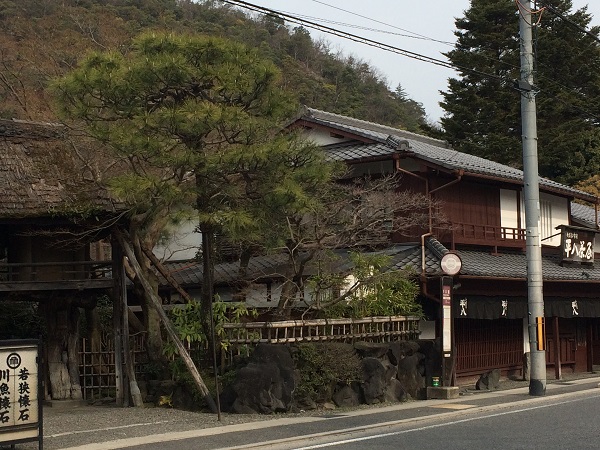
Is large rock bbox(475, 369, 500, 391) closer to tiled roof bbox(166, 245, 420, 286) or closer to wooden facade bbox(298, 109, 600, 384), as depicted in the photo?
wooden facade bbox(298, 109, 600, 384)

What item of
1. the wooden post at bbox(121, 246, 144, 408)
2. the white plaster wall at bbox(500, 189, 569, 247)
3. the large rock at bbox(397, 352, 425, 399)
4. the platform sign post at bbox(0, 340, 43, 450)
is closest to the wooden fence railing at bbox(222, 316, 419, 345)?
the large rock at bbox(397, 352, 425, 399)

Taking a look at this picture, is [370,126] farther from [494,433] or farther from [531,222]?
[494,433]

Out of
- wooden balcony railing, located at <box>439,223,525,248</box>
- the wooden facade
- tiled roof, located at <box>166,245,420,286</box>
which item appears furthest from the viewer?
wooden balcony railing, located at <box>439,223,525,248</box>

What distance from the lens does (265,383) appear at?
57.2 ft

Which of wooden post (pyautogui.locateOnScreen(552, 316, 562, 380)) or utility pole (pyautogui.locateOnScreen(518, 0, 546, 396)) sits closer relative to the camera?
utility pole (pyautogui.locateOnScreen(518, 0, 546, 396))

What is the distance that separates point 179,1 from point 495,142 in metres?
39.2

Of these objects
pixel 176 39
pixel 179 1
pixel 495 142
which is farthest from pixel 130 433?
pixel 179 1

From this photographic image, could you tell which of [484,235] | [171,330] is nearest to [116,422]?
[171,330]

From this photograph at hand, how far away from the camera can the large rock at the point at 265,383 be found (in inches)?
685

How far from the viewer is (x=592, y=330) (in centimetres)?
3153

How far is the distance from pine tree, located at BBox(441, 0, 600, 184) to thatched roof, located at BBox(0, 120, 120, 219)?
30690mm

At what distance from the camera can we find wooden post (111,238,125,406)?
20.1 m

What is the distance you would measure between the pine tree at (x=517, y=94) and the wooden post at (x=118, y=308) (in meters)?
30.8

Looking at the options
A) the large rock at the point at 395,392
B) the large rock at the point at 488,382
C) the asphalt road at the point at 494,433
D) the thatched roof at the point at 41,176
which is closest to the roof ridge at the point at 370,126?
the thatched roof at the point at 41,176
